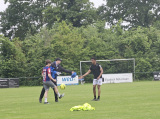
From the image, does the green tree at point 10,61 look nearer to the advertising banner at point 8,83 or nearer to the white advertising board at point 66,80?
the advertising banner at point 8,83

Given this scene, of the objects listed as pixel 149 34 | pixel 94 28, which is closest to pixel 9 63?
pixel 94 28

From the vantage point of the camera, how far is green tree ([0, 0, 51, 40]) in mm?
67688

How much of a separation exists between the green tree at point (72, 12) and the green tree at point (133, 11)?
542cm

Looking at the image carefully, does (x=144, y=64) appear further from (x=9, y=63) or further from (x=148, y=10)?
(x=148, y=10)

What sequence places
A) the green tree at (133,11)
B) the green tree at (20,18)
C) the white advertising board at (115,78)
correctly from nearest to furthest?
the white advertising board at (115,78) < the green tree at (133,11) < the green tree at (20,18)

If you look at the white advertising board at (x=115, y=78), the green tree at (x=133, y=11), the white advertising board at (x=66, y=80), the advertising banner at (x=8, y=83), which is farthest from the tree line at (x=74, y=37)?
the advertising banner at (x=8, y=83)

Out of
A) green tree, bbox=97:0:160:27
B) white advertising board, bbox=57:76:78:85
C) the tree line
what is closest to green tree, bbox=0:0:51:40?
the tree line

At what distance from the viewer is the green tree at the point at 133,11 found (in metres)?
66.1

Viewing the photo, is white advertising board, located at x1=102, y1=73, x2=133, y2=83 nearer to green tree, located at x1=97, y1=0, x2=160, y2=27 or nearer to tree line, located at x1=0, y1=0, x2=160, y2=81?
tree line, located at x1=0, y1=0, x2=160, y2=81

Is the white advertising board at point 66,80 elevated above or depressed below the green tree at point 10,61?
below

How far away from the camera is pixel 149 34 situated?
52.1 m

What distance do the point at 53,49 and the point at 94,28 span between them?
1237 cm

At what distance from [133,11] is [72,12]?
13244mm

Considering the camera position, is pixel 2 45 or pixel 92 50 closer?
pixel 2 45
